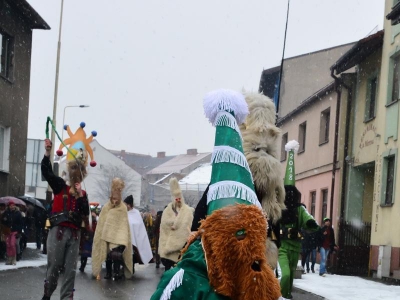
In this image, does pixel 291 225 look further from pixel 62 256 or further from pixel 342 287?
pixel 342 287

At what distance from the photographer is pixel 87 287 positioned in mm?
12625

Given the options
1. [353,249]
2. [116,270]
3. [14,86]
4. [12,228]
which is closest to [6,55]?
[14,86]

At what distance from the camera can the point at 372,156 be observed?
874 inches

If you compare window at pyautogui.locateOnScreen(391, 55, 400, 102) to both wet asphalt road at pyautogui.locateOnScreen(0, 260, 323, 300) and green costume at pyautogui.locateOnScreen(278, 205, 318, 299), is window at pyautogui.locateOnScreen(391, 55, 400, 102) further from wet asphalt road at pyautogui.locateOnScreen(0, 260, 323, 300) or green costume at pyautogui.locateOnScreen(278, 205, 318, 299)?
green costume at pyautogui.locateOnScreen(278, 205, 318, 299)

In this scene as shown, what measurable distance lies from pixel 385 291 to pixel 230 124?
13.2m

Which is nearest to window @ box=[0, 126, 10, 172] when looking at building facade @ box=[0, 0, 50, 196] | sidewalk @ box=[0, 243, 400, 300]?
building facade @ box=[0, 0, 50, 196]

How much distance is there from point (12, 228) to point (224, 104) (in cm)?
1539

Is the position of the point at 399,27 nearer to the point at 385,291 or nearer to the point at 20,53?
the point at 385,291

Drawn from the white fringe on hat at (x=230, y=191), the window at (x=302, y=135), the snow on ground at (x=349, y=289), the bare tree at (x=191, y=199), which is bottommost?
the bare tree at (x=191, y=199)

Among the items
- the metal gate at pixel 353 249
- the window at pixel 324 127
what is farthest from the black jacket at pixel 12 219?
the window at pixel 324 127

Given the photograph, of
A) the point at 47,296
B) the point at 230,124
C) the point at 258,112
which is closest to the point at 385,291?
the point at 47,296

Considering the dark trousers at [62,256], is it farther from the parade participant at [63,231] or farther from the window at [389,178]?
the window at [389,178]

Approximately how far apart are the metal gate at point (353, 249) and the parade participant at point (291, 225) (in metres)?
14.2

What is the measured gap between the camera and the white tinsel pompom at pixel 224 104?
3.36 m
